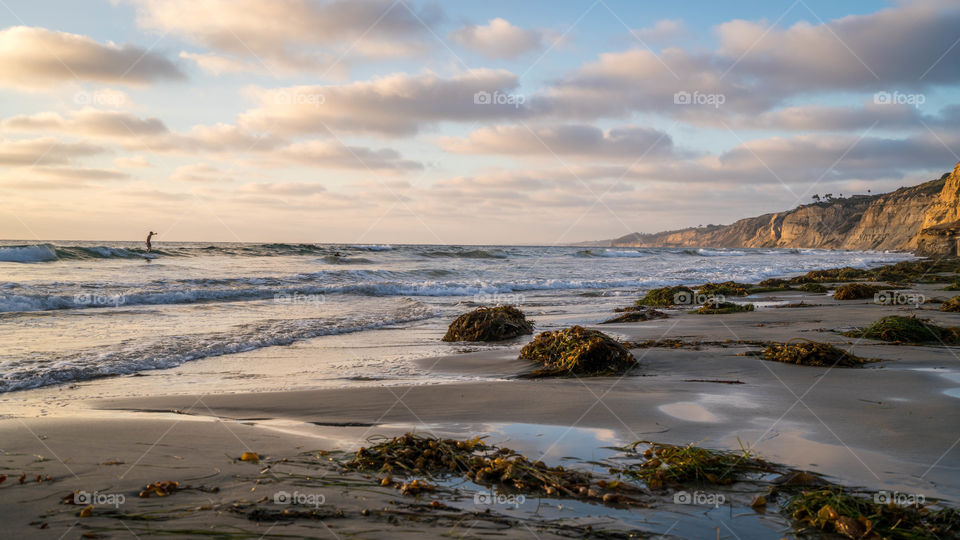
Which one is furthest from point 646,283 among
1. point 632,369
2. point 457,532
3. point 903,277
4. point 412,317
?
point 457,532

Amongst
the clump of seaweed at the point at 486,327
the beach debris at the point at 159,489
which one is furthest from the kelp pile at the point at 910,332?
the beach debris at the point at 159,489

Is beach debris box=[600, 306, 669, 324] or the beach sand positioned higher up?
beach debris box=[600, 306, 669, 324]

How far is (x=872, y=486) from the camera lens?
274cm

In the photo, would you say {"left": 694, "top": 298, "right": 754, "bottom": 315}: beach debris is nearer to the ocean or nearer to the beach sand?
the ocean

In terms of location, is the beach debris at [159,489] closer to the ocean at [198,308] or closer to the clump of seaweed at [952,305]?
the ocean at [198,308]

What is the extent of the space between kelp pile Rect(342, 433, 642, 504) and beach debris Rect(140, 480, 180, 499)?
837 millimetres

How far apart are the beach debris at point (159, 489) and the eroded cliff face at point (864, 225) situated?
1507 inches

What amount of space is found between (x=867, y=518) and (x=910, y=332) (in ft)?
19.9

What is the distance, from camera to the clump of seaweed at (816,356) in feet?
18.7

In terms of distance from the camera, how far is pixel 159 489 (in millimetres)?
2703

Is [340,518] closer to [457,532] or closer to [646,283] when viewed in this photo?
[457,532]

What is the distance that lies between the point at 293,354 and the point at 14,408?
3179 millimetres

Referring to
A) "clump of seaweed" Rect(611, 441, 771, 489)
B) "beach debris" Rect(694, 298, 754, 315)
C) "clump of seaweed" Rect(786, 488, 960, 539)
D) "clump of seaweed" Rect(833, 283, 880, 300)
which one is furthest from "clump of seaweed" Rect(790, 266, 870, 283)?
"clump of seaweed" Rect(786, 488, 960, 539)

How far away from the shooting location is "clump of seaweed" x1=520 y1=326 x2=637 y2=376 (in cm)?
582
